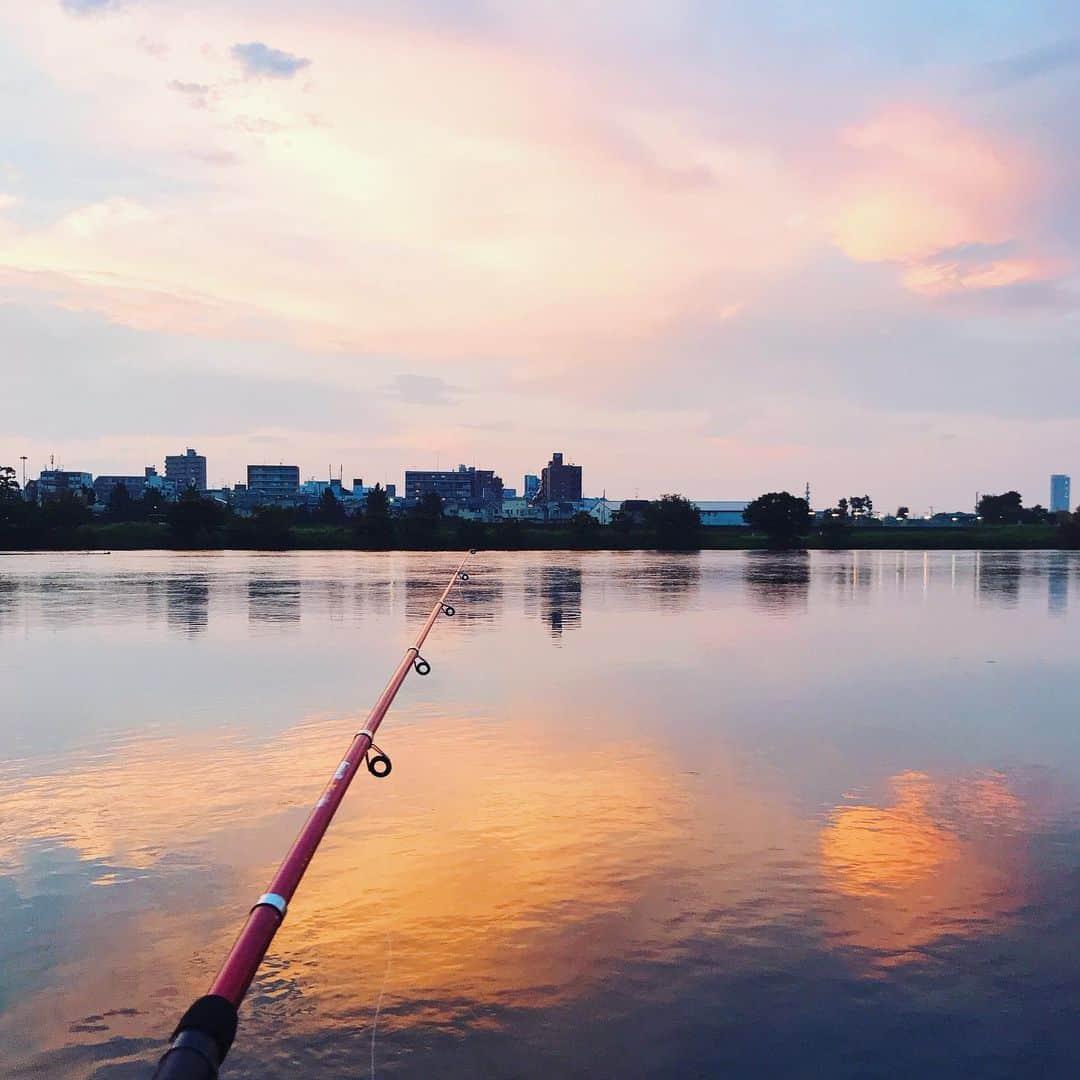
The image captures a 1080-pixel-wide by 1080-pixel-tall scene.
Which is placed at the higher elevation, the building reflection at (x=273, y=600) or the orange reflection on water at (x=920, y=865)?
the building reflection at (x=273, y=600)

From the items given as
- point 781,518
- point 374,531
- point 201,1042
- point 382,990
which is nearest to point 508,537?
point 374,531

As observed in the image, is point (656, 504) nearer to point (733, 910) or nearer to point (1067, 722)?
point (1067, 722)

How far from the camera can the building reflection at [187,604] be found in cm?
3303

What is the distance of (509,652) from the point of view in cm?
2648

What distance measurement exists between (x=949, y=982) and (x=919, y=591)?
48021 mm

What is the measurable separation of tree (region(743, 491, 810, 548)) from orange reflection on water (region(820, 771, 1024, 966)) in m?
123

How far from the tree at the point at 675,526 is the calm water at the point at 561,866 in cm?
11041

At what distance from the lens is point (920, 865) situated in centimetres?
1040

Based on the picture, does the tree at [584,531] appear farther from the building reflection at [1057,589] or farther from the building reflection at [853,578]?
the building reflection at [1057,589]

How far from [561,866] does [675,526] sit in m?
126

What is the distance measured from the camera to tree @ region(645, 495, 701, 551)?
135125mm

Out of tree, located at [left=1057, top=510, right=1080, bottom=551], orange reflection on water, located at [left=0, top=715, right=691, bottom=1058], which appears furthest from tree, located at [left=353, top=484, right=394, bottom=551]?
orange reflection on water, located at [left=0, top=715, right=691, bottom=1058]

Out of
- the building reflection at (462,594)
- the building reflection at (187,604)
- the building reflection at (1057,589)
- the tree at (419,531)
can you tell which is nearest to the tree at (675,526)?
the tree at (419,531)

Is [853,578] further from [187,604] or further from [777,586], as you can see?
[187,604]
